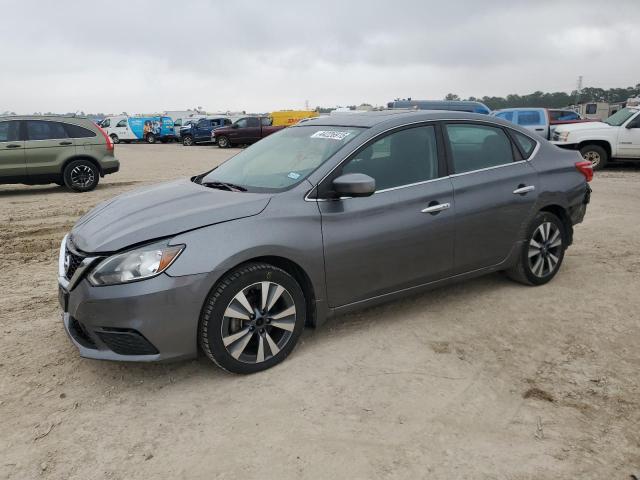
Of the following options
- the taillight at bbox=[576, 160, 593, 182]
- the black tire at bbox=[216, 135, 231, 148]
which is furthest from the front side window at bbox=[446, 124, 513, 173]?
the black tire at bbox=[216, 135, 231, 148]

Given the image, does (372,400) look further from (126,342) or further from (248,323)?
(126,342)

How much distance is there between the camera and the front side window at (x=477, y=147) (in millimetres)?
4293

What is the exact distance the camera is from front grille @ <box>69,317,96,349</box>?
3235 millimetres

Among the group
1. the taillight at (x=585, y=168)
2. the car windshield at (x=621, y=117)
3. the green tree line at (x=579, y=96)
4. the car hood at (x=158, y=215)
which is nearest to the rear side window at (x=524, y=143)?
the taillight at (x=585, y=168)

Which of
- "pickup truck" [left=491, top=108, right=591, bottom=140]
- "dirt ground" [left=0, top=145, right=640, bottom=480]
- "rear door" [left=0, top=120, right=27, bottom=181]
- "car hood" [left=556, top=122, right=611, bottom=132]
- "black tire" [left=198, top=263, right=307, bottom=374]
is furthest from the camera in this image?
"pickup truck" [left=491, top=108, right=591, bottom=140]

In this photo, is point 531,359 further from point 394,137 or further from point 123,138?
point 123,138

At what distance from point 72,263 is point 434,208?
8.18 feet

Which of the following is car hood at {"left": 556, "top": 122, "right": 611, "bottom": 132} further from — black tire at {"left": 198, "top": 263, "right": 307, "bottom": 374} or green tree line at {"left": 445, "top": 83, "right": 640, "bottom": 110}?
green tree line at {"left": 445, "top": 83, "right": 640, "bottom": 110}

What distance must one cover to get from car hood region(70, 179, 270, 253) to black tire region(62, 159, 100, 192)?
27.4ft

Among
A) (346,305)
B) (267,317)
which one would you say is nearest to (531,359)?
(346,305)

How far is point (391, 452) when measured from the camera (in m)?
2.64

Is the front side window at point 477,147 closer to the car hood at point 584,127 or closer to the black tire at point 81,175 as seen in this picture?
the black tire at point 81,175

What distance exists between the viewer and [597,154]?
1440cm

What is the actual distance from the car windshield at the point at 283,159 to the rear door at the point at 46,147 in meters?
8.22
